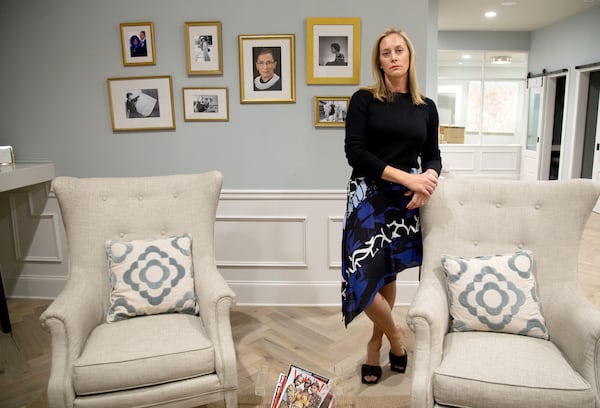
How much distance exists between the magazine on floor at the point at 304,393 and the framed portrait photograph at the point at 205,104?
1.96 m

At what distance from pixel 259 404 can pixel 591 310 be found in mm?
1336

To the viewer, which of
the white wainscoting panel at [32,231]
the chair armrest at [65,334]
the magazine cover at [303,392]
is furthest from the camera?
the white wainscoting panel at [32,231]

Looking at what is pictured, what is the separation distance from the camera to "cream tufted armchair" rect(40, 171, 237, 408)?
1606mm

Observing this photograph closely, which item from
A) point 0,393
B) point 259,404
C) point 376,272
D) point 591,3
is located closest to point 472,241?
point 376,272

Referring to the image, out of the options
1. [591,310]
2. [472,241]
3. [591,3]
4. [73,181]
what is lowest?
[591,310]

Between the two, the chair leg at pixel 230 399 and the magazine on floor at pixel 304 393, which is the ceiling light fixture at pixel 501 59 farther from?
the magazine on floor at pixel 304 393

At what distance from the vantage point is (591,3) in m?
5.89

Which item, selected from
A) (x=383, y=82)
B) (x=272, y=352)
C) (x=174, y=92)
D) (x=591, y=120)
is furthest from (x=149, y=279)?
(x=591, y=120)

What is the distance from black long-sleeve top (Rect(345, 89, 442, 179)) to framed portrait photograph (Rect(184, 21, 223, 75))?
1.25 m

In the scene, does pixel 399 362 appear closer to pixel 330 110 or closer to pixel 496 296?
pixel 496 296

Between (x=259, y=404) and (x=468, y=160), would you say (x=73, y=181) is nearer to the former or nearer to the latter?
(x=259, y=404)

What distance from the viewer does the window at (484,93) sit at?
323 inches

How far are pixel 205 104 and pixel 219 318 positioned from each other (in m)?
1.57

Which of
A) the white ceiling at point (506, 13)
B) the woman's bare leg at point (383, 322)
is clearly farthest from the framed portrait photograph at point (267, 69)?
the white ceiling at point (506, 13)
